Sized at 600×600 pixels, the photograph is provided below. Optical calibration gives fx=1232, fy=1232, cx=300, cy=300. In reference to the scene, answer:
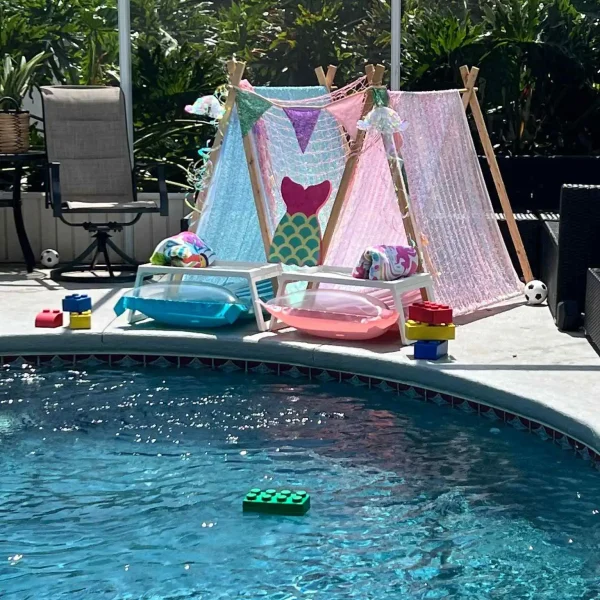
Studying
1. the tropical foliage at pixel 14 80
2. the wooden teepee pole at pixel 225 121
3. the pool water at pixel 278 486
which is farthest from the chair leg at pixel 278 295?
the tropical foliage at pixel 14 80

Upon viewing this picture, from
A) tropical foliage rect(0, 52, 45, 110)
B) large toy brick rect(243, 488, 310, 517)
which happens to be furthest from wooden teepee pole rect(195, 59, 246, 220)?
large toy brick rect(243, 488, 310, 517)

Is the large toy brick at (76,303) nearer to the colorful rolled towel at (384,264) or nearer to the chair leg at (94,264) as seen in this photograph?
the colorful rolled towel at (384,264)

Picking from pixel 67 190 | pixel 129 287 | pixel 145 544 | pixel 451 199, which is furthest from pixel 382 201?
pixel 145 544

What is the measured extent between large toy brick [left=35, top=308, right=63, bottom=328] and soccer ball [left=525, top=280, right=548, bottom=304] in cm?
282

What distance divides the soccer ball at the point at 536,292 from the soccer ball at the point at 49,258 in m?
3.50

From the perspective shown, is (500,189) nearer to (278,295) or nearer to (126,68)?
(278,295)

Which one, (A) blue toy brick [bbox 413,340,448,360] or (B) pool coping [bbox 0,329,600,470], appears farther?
(A) blue toy brick [bbox 413,340,448,360]

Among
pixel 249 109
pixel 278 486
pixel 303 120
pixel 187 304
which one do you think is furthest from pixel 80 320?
pixel 278 486

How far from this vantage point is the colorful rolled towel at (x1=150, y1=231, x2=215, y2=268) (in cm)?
679

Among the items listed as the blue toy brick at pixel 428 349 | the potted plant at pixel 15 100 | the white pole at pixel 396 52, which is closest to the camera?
the blue toy brick at pixel 428 349

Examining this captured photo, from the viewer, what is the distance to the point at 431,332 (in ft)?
19.6

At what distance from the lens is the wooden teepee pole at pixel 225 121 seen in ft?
23.1

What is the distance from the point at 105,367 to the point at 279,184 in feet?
4.96

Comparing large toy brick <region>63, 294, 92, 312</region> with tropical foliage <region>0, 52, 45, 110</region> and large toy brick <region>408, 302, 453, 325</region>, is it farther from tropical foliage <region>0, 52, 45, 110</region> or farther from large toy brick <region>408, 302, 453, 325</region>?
tropical foliage <region>0, 52, 45, 110</region>
